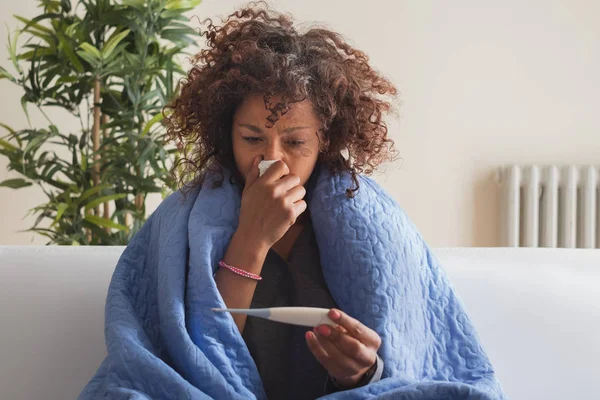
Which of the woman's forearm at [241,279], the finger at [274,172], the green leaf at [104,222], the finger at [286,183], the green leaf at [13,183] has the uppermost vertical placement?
the green leaf at [13,183]

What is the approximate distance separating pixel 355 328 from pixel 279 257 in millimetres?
273

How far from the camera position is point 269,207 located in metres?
1.23

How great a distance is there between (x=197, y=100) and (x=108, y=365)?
0.45 metres

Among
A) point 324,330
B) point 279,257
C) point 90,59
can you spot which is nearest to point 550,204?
point 90,59

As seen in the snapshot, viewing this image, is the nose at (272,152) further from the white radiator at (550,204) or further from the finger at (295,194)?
the white radiator at (550,204)

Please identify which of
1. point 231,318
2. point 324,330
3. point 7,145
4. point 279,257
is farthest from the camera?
point 7,145

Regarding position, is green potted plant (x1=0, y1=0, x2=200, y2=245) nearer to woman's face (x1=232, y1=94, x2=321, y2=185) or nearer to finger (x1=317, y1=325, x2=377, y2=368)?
woman's face (x1=232, y1=94, x2=321, y2=185)

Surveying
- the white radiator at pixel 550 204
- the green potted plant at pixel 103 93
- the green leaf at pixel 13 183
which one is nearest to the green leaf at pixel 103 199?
the green potted plant at pixel 103 93

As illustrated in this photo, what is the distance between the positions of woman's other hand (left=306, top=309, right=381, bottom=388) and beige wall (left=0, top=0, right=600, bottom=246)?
222 centimetres

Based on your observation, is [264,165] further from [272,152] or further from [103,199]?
[103,199]

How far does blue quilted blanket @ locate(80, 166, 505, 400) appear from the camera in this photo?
115 cm

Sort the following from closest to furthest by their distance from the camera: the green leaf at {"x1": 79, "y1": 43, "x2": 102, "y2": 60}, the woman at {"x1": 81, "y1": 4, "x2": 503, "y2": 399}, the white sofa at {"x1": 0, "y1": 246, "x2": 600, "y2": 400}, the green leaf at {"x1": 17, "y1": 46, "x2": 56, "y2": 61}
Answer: the woman at {"x1": 81, "y1": 4, "x2": 503, "y2": 399}
the white sofa at {"x1": 0, "y1": 246, "x2": 600, "y2": 400}
the green leaf at {"x1": 79, "y1": 43, "x2": 102, "y2": 60}
the green leaf at {"x1": 17, "y1": 46, "x2": 56, "y2": 61}

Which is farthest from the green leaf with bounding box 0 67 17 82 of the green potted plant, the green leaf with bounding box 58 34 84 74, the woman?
the woman

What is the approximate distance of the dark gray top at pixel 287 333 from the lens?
1.26m
